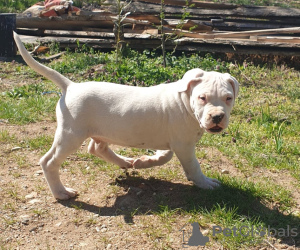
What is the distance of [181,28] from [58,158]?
4953mm

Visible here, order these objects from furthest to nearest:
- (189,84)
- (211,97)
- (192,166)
Answer: (192,166), (189,84), (211,97)

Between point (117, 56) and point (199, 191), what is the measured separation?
4510 millimetres

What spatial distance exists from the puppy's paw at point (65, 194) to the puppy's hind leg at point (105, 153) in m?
0.53

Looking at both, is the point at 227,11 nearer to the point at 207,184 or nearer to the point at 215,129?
the point at 207,184

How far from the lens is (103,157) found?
4609 mm

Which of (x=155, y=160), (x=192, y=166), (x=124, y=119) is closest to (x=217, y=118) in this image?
(x=192, y=166)

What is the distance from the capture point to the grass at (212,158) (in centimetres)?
378

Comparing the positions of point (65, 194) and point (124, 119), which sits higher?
point (124, 119)

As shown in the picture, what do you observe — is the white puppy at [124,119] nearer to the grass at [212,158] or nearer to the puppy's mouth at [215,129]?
the puppy's mouth at [215,129]

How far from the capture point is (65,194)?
4.14 m

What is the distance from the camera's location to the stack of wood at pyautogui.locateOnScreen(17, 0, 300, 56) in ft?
28.8

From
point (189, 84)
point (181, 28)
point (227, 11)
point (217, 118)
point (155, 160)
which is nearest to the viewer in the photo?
point (217, 118)

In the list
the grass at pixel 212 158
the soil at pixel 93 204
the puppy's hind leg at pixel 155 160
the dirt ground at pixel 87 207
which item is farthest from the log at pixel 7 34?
the puppy's hind leg at pixel 155 160

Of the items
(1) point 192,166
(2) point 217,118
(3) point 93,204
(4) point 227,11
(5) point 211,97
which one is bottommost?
(3) point 93,204
